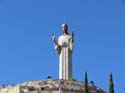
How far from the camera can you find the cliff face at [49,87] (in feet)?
250

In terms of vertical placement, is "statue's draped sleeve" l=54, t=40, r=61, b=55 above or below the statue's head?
below

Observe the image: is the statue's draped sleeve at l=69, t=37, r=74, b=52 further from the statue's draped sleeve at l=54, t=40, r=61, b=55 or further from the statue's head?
the statue's head

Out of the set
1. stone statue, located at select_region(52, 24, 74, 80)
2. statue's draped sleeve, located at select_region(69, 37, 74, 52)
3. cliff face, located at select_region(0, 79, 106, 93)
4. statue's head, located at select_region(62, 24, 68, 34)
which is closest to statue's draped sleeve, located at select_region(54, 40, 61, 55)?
stone statue, located at select_region(52, 24, 74, 80)

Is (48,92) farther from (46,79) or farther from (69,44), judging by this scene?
(69,44)

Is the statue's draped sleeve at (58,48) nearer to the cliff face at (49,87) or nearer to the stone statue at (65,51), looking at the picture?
the stone statue at (65,51)

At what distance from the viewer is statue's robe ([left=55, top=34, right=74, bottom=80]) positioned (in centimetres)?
8394

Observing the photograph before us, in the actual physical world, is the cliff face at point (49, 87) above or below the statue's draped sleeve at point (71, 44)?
below

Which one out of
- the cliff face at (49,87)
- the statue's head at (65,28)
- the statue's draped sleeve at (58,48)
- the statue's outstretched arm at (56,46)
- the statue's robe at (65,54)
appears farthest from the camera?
the statue's head at (65,28)

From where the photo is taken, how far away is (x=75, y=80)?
79625 millimetres

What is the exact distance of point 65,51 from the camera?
8488 centimetres

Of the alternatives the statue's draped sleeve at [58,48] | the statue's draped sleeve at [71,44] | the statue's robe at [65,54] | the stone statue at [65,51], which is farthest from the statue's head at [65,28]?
the statue's draped sleeve at [58,48]

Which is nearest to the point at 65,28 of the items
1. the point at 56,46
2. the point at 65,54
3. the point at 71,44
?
the point at 71,44

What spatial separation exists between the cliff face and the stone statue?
589 centimetres

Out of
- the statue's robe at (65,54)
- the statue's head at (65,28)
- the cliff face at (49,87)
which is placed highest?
the statue's head at (65,28)
